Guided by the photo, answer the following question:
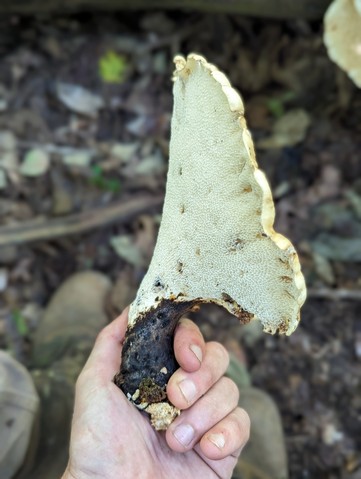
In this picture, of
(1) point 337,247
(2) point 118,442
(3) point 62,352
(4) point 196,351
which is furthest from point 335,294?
(2) point 118,442

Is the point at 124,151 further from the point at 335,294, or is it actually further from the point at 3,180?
the point at 335,294

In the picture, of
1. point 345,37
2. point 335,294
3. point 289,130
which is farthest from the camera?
point 289,130

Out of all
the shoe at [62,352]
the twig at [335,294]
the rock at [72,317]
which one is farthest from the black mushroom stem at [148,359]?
the twig at [335,294]

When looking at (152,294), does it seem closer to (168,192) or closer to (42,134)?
(168,192)

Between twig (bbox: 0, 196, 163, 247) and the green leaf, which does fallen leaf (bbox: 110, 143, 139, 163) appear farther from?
the green leaf

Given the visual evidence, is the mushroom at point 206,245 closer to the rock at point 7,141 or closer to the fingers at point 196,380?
the fingers at point 196,380

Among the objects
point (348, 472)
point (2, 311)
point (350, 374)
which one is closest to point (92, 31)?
point (2, 311)

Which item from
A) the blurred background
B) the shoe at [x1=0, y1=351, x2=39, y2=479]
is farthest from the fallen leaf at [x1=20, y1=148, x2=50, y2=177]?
the shoe at [x1=0, y1=351, x2=39, y2=479]

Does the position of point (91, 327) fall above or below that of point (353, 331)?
below
